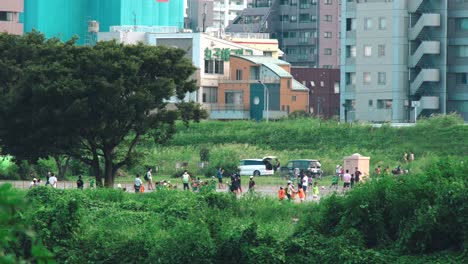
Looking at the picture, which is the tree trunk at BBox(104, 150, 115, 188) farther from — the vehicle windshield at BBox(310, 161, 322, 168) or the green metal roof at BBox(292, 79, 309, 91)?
the green metal roof at BBox(292, 79, 309, 91)

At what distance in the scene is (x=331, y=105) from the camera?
10500 cm

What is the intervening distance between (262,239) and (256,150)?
140 ft

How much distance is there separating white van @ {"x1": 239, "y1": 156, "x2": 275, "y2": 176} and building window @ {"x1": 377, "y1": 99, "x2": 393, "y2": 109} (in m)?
16.5

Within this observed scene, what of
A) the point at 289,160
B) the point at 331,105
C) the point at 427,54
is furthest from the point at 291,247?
the point at 331,105

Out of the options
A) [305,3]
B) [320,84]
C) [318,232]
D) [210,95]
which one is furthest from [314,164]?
[305,3]

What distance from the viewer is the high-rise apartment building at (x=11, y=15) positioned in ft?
309

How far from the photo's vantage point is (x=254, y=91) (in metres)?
92.6

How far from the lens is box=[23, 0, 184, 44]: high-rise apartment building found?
106 meters

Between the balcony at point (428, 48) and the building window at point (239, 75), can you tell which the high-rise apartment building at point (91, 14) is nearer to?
the building window at point (239, 75)

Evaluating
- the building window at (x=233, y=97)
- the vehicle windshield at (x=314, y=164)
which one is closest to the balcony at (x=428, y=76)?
the vehicle windshield at (x=314, y=164)

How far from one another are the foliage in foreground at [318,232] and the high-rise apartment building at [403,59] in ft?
146

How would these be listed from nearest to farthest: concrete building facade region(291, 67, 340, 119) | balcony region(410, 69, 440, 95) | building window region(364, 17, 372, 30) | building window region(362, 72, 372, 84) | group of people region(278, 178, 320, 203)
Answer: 1. group of people region(278, 178, 320, 203)
2. balcony region(410, 69, 440, 95)
3. building window region(362, 72, 372, 84)
4. building window region(364, 17, 372, 30)
5. concrete building facade region(291, 67, 340, 119)

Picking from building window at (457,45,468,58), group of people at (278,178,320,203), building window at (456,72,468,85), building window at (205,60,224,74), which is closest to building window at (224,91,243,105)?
building window at (205,60,224,74)

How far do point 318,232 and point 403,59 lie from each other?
161 ft
